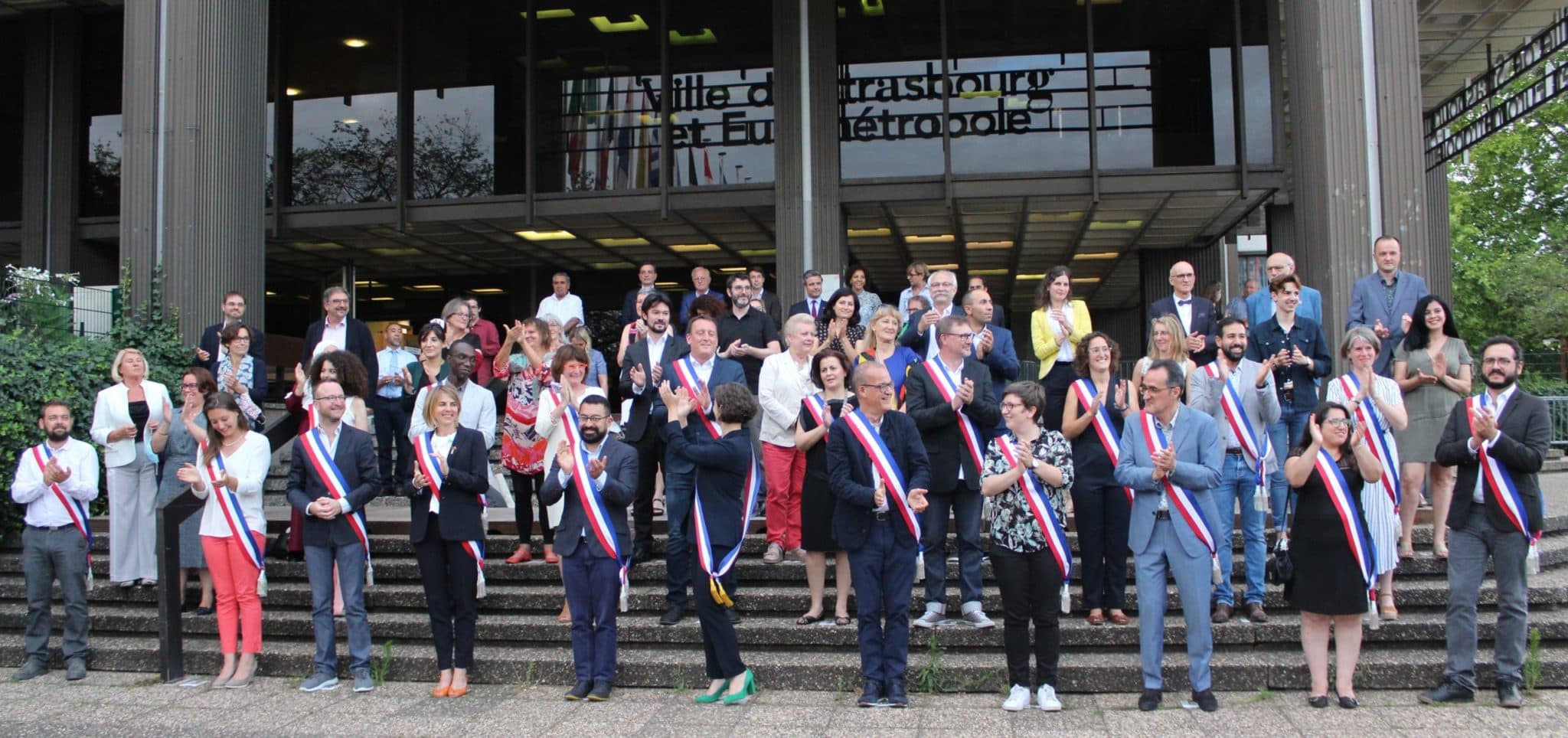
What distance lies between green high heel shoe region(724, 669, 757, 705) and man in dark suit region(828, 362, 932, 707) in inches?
26.2

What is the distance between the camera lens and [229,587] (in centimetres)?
749

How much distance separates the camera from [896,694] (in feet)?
21.5

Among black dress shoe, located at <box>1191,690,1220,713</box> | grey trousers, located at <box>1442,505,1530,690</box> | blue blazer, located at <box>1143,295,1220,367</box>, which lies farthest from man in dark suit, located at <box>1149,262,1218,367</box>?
black dress shoe, located at <box>1191,690,1220,713</box>

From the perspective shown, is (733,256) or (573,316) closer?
(573,316)

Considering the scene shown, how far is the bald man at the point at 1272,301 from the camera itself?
826 centimetres

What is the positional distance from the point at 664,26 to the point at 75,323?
7723 millimetres

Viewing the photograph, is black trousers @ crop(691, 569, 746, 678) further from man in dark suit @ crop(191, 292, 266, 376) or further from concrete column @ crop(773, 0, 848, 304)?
concrete column @ crop(773, 0, 848, 304)

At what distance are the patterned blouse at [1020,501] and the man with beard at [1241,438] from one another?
49.1 inches

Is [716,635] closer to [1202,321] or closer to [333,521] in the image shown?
[333,521]

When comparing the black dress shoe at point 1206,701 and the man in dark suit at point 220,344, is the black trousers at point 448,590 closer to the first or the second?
the man in dark suit at point 220,344

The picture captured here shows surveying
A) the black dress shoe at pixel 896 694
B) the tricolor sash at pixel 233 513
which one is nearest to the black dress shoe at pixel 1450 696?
the black dress shoe at pixel 896 694

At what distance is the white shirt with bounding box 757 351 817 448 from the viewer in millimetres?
8016

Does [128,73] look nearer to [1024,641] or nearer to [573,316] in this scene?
[573,316]

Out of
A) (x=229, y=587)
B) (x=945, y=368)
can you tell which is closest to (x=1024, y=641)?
(x=945, y=368)
